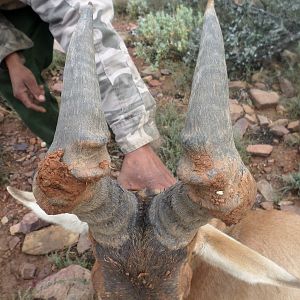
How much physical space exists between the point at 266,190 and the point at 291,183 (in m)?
0.19

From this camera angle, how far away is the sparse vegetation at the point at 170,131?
193 inches

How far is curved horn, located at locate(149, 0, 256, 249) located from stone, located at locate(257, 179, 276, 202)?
266cm

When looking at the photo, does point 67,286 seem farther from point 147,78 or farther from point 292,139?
point 147,78

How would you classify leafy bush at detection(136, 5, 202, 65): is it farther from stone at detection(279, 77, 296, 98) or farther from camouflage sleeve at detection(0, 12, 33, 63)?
camouflage sleeve at detection(0, 12, 33, 63)

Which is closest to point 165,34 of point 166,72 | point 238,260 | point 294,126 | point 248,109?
point 166,72

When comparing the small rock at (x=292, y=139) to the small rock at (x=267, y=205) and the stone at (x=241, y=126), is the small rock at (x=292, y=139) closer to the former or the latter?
the stone at (x=241, y=126)

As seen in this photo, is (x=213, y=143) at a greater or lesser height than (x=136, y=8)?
greater

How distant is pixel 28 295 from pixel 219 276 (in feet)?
5.03

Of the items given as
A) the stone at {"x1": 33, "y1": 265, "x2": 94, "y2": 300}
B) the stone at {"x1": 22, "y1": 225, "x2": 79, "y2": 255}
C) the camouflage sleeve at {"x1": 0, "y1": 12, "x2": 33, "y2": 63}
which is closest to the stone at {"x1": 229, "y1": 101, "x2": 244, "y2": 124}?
the stone at {"x1": 22, "y1": 225, "x2": 79, "y2": 255}

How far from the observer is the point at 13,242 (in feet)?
14.8

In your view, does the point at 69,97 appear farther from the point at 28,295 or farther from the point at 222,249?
the point at 28,295

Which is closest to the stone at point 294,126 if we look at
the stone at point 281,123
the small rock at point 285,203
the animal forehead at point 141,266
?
the stone at point 281,123

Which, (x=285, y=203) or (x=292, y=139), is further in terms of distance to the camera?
(x=292, y=139)

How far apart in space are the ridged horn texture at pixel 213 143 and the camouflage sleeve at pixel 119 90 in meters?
1.42
